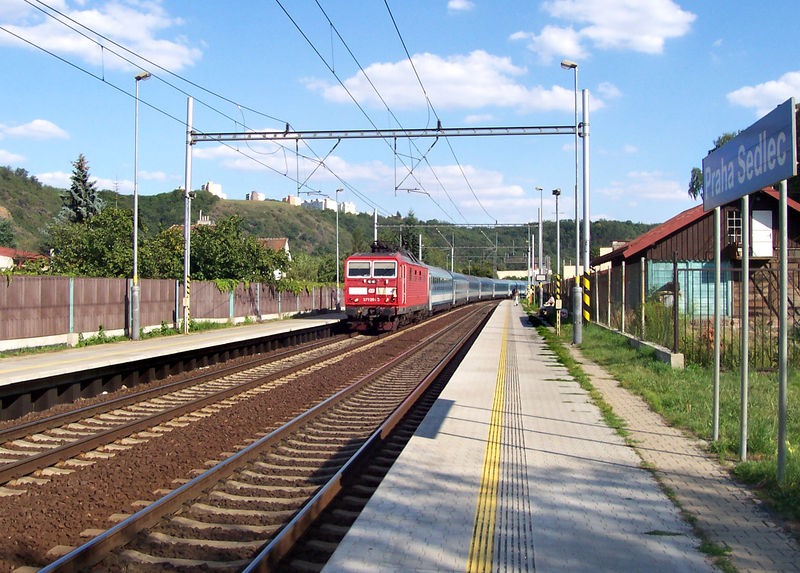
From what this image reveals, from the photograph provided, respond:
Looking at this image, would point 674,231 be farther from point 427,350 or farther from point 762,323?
point 762,323

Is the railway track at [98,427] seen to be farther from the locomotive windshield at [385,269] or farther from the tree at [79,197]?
the tree at [79,197]

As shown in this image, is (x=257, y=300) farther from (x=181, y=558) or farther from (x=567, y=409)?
(x=181, y=558)

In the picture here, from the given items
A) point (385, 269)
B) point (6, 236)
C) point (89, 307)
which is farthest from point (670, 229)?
point (6, 236)

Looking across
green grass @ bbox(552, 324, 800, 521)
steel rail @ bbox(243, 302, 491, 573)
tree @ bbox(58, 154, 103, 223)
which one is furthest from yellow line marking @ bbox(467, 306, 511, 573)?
tree @ bbox(58, 154, 103, 223)

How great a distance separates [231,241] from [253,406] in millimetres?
24870

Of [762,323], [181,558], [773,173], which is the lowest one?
[181,558]

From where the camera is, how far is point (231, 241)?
34.7m

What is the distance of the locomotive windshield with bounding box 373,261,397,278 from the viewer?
86.8ft

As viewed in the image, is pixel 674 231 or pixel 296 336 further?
pixel 674 231

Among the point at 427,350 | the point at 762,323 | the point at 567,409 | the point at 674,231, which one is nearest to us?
the point at 567,409

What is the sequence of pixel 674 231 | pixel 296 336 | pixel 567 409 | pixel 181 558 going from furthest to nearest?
pixel 674 231, pixel 296 336, pixel 567 409, pixel 181 558

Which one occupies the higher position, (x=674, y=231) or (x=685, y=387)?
(x=674, y=231)

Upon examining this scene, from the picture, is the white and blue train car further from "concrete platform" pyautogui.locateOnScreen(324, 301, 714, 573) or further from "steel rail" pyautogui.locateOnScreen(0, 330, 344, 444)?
"concrete platform" pyautogui.locateOnScreen(324, 301, 714, 573)

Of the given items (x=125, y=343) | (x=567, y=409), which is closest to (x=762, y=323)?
(x=567, y=409)
